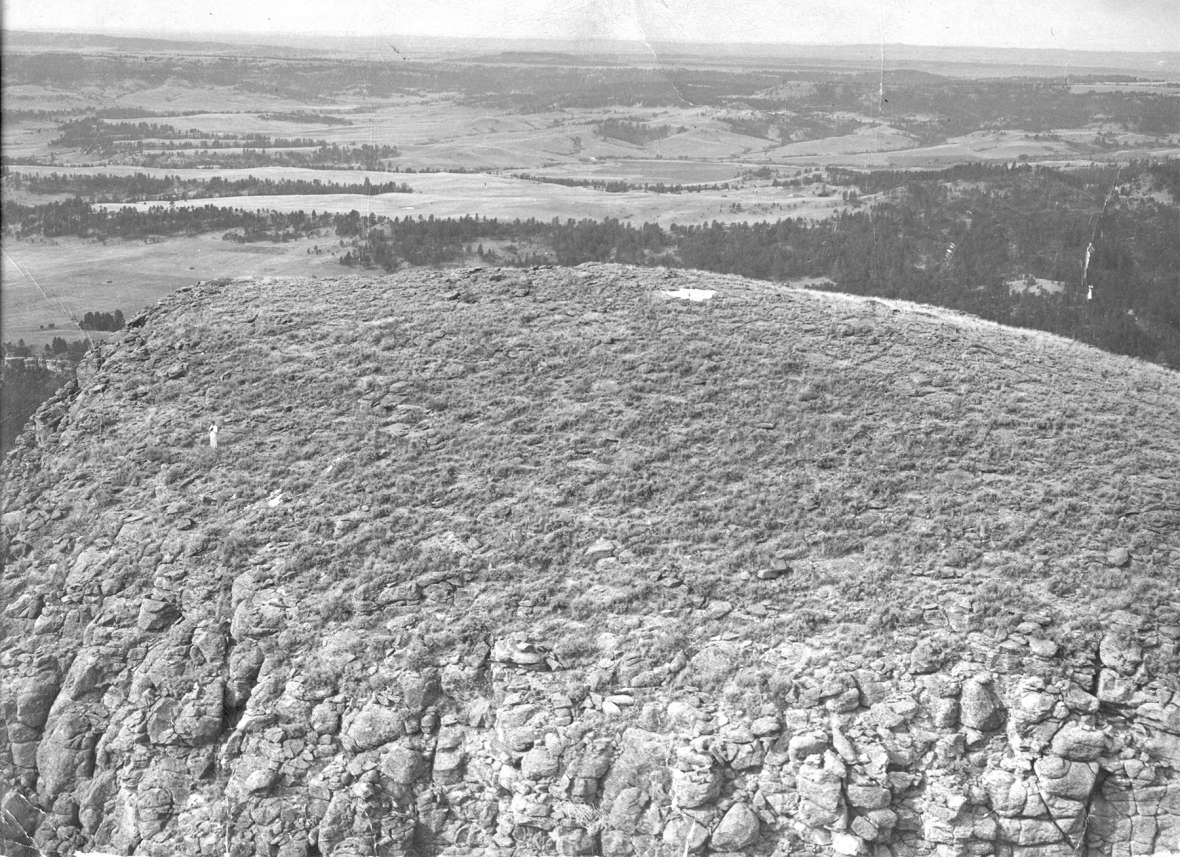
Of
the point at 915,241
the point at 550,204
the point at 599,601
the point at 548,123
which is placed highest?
the point at 548,123

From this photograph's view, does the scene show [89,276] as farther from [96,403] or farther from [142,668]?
[142,668]

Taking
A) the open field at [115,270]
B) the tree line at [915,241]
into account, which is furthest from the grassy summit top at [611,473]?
the tree line at [915,241]

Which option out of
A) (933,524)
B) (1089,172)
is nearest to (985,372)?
(933,524)

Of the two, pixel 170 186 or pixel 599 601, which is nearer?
pixel 599 601

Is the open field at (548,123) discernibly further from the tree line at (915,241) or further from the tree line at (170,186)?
the tree line at (915,241)

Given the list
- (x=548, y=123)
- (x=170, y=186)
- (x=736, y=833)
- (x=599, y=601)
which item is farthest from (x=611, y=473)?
(x=548, y=123)

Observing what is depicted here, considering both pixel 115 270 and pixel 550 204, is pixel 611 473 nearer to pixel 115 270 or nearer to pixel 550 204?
pixel 115 270

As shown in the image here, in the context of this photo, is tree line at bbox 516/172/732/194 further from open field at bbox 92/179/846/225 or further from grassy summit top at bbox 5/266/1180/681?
grassy summit top at bbox 5/266/1180/681
